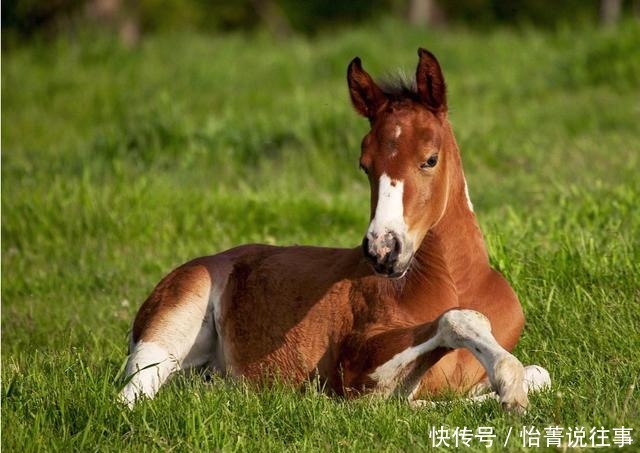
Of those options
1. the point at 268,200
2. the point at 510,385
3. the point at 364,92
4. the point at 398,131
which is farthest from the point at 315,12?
the point at 510,385

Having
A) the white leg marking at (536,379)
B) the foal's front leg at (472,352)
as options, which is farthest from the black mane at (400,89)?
the white leg marking at (536,379)

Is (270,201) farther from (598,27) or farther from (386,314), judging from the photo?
(598,27)

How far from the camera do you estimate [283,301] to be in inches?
230

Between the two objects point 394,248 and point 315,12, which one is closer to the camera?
point 394,248

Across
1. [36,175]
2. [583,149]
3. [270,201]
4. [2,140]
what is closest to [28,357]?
[270,201]

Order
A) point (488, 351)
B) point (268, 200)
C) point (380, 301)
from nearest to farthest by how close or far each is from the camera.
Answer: point (488, 351) → point (380, 301) → point (268, 200)

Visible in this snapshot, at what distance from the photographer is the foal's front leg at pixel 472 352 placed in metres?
4.68

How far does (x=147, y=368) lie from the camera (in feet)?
18.5

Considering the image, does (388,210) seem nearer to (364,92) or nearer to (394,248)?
(394,248)

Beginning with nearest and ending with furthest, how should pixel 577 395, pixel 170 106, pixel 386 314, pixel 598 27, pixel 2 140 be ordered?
pixel 577 395
pixel 386 314
pixel 170 106
pixel 2 140
pixel 598 27

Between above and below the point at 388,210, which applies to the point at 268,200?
below

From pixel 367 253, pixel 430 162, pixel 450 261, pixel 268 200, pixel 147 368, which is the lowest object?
pixel 268 200

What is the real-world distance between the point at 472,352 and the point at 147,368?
1581 millimetres

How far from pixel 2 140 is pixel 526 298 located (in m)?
9.12
